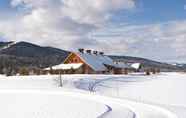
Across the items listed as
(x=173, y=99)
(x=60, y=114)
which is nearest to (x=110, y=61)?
(x=173, y=99)

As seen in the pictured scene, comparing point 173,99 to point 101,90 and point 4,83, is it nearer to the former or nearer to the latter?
point 101,90

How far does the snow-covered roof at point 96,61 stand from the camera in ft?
272

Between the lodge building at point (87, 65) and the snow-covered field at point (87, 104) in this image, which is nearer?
the snow-covered field at point (87, 104)

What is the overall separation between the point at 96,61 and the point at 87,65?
243 inches

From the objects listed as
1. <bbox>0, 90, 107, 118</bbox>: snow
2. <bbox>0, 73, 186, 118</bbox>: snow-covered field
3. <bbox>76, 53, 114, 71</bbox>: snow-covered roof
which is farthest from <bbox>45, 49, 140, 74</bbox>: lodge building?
<bbox>0, 90, 107, 118</bbox>: snow

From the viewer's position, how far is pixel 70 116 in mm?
23703

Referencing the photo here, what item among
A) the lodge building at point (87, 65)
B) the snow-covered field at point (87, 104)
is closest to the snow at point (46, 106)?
the snow-covered field at point (87, 104)

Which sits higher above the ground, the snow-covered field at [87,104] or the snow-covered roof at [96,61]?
the snow-covered roof at [96,61]

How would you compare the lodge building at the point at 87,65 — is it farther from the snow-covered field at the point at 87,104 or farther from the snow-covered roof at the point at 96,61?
the snow-covered field at the point at 87,104

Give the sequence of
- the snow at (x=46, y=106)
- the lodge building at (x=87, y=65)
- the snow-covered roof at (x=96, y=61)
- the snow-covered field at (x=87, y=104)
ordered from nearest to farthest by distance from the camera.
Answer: the snow-covered field at (x=87, y=104), the snow at (x=46, y=106), the lodge building at (x=87, y=65), the snow-covered roof at (x=96, y=61)

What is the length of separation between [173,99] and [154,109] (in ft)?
41.0

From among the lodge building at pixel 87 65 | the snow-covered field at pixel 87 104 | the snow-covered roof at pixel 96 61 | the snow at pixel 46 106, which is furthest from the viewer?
the snow-covered roof at pixel 96 61

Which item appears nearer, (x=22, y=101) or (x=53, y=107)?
(x=53, y=107)

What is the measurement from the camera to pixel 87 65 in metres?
82.1
